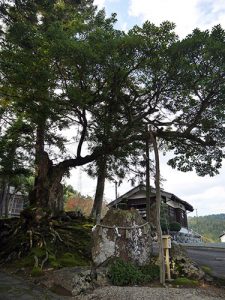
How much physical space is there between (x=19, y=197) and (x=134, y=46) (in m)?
34.4

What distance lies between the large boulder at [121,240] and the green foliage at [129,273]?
315 millimetres

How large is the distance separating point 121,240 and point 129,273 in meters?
1.14

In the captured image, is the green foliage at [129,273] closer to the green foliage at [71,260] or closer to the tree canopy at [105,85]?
the green foliage at [71,260]

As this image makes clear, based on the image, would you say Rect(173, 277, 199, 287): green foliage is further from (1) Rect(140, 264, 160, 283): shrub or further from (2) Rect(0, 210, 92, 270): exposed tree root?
(2) Rect(0, 210, 92, 270): exposed tree root

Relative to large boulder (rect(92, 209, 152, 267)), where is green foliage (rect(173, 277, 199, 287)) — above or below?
below

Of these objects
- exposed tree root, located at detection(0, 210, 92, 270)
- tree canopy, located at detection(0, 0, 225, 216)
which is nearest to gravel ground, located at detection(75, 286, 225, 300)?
exposed tree root, located at detection(0, 210, 92, 270)

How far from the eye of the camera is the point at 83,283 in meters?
8.55

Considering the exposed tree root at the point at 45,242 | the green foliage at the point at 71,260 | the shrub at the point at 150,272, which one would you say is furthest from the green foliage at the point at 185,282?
the exposed tree root at the point at 45,242

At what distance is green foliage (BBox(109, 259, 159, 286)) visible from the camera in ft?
29.5

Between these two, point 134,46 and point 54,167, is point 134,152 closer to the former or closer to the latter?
point 54,167

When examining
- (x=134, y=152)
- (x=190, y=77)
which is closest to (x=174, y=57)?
(x=190, y=77)

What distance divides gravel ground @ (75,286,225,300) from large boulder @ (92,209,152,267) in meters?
1.50

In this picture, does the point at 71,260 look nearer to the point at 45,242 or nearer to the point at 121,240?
the point at 45,242

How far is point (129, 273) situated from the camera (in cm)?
918
